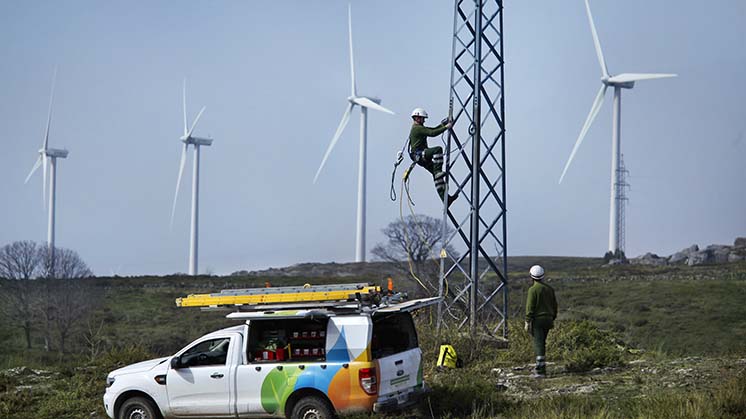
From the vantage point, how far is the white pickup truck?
1377cm

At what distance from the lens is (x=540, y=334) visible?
17531 millimetres

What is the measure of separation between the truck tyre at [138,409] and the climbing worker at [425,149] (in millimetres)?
7219

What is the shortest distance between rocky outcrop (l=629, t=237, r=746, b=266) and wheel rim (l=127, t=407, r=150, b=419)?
7554cm

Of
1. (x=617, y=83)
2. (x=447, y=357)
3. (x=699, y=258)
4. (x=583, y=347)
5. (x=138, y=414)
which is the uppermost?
(x=617, y=83)

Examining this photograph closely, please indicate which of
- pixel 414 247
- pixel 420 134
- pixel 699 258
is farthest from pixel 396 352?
pixel 699 258

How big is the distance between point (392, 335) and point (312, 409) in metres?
1.71

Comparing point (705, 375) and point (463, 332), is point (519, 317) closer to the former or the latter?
point (463, 332)

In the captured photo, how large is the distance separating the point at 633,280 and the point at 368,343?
2199 inches

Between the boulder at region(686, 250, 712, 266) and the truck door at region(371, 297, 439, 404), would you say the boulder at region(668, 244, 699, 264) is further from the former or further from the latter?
the truck door at region(371, 297, 439, 404)

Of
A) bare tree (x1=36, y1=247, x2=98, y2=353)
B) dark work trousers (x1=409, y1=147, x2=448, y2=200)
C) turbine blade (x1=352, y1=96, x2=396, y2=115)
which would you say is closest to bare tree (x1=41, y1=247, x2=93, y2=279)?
bare tree (x1=36, y1=247, x2=98, y2=353)

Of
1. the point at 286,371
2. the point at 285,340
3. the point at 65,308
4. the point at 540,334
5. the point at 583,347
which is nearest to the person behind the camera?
the point at 286,371

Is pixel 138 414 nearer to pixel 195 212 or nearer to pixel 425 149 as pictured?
pixel 425 149

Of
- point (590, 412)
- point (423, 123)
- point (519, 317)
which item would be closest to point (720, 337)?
point (519, 317)

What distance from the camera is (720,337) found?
38.3 meters
